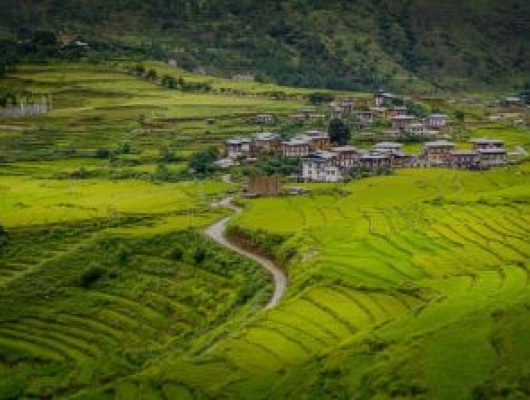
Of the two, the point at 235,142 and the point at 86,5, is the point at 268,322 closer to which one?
the point at 235,142

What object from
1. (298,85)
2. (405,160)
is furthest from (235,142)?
(298,85)

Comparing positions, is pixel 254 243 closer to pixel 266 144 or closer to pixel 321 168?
pixel 321 168

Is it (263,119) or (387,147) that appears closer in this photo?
(387,147)

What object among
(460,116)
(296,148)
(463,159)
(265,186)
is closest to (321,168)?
(296,148)

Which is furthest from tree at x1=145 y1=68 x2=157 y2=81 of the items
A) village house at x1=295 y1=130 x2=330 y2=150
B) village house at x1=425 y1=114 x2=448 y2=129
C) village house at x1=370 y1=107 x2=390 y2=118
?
village house at x1=425 y1=114 x2=448 y2=129

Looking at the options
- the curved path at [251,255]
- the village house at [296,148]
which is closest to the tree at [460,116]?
the village house at [296,148]

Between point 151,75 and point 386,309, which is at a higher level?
point 151,75

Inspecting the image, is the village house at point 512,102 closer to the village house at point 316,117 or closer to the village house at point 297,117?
the village house at point 316,117
